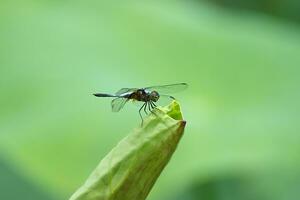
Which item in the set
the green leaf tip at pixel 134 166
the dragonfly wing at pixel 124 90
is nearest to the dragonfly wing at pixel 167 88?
the dragonfly wing at pixel 124 90

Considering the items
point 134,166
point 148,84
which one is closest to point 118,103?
point 134,166

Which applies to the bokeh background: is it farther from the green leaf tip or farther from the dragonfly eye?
the green leaf tip

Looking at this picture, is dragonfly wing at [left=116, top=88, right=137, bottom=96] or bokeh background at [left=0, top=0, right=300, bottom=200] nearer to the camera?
dragonfly wing at [left=116, top=88, right=137, bottom=96]

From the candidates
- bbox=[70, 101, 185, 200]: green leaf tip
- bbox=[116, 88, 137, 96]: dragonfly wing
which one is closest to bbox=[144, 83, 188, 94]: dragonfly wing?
bbox=[116, 88, 137, 96]: dragonfly wing

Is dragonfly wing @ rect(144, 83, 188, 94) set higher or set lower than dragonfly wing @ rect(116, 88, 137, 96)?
lower

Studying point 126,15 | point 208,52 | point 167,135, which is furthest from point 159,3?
point 167,135

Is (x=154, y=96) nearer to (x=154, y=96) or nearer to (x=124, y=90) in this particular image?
(x=154, y=96)
